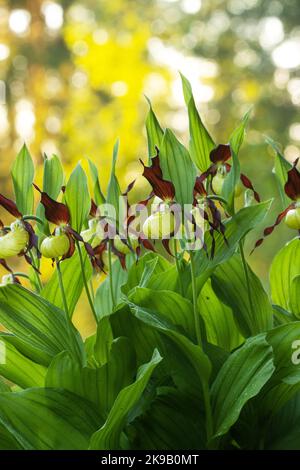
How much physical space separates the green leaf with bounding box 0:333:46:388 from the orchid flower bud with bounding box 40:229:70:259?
0.50 feet

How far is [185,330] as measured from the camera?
81 centimetres

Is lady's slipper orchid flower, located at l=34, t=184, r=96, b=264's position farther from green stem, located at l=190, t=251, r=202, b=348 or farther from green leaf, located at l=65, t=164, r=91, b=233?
green stem, located at l=190, t=251, r=202, b=348

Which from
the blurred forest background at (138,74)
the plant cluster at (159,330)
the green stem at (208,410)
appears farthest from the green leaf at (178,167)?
the blurred forest background at (138,74)

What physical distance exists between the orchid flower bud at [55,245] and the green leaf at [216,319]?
208 millimetres

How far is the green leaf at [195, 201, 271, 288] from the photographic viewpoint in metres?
0.78

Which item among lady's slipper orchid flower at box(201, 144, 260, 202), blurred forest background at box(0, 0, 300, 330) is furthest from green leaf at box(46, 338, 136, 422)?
blurred forest background at box(0, 0, 300, 330)

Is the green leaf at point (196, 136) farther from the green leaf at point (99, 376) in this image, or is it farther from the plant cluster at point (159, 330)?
the green leaf at point (99, 376)

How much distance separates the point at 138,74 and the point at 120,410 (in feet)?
13.9

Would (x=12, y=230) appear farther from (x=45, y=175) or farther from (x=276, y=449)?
(x=276, y=449)

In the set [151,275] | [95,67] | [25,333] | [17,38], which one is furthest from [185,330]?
[17,38]

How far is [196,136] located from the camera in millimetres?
792

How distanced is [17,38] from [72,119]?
32.4 inches

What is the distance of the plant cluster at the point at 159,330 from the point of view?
742mm
